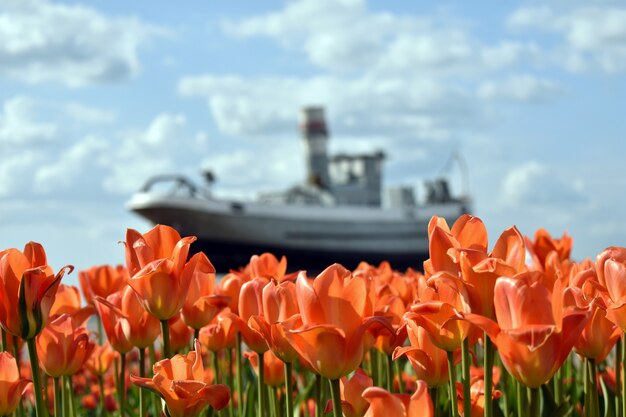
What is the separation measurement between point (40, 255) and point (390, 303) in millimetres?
809

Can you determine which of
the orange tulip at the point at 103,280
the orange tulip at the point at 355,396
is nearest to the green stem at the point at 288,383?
the orange tulip at the point at 355,396

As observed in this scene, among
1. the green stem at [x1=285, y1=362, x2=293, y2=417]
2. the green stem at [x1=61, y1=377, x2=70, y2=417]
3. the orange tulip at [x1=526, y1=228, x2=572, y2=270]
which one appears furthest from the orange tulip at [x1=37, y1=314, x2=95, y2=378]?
the orange tulip at [x1=526, y1=228, x2=572, y2=270]

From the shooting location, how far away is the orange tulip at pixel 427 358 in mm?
1693

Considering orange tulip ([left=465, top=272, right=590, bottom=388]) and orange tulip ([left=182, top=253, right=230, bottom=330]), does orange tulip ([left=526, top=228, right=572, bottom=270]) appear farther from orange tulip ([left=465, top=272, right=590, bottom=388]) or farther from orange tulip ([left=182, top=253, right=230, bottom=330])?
orange tulip ([left=465, top=272, right=590, bottom=388])

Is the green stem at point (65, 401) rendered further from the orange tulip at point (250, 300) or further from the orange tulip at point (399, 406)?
the orange tulip at point (399, 406)

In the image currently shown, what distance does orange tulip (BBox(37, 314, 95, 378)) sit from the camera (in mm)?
1880

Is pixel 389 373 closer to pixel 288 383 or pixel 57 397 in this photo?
pixel 288 383

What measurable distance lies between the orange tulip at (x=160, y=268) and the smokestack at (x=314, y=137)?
42.5m

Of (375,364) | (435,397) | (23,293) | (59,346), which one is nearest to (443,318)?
(435,397)

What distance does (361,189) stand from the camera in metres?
46.3

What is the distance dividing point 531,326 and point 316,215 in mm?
39047

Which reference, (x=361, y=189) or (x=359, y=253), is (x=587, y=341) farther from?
(x=361, y=189)

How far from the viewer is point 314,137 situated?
4422cm

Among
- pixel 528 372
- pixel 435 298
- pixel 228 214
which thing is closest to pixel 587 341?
pixel 435 298
